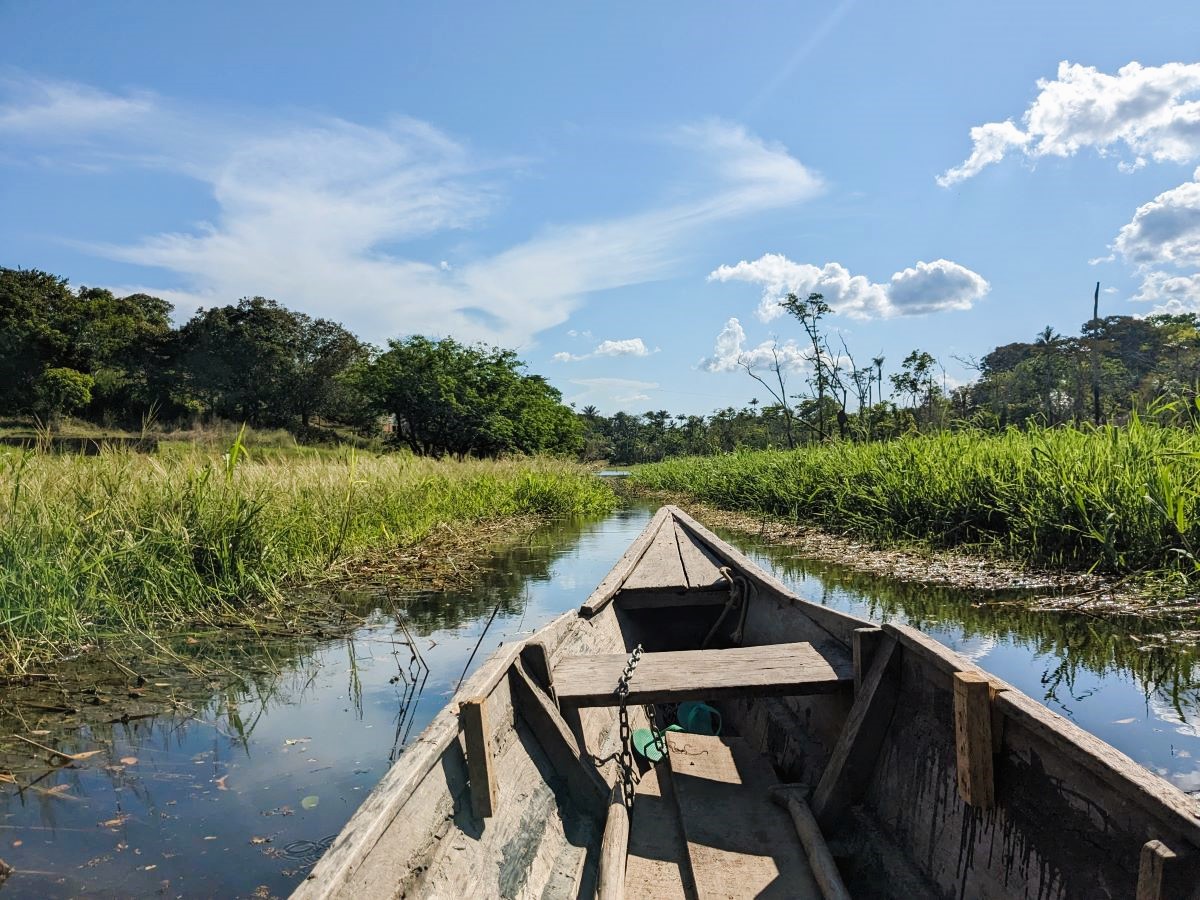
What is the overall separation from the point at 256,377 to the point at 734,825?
3610 cm

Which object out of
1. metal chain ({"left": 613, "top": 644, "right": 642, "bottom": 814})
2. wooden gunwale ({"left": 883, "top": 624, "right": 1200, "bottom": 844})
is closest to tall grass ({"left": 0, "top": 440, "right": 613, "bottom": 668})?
metal chain ({"left": 613, "top": 644, "right": 642, "bottom": 814})

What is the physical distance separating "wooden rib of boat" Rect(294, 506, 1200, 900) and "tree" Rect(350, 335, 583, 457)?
21331 mm

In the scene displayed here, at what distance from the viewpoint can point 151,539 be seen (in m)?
5.40

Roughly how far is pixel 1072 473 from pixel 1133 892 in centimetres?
550

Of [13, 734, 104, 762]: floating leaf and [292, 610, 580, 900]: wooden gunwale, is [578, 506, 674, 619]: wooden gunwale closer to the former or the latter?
[292, 610, 580, 900]: wooden gunwale

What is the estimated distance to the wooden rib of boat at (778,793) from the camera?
5.10ft

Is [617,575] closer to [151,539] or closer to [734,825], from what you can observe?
[734,825]

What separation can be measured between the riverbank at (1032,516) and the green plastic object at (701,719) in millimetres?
3016

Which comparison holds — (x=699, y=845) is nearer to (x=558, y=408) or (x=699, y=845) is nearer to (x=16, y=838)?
(x=16, y=838)

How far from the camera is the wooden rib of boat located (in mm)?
1555

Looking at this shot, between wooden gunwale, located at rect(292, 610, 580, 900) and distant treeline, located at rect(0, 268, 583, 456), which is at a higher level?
distant treeline, located at rect(0, 268, 583, 456)

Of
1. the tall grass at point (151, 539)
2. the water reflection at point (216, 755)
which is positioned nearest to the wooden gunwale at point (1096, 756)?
the water reflection at point (216, 755)

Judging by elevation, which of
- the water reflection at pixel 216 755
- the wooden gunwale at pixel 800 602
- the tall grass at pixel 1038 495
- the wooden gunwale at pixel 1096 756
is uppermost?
the tall grass at pixel 1038 495

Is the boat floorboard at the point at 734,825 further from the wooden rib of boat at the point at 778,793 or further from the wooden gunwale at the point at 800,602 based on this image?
the wooden gunwale at the point at 800,602
